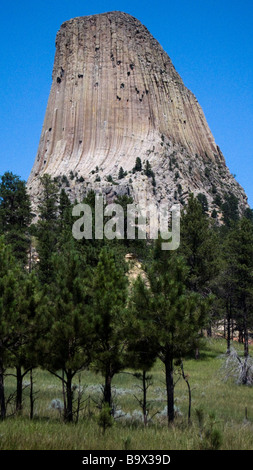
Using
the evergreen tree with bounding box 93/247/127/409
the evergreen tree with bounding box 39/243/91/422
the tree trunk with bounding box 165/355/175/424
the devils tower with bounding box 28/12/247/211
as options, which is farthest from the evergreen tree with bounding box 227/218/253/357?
the devils tower with bounding box 28/12/247/211

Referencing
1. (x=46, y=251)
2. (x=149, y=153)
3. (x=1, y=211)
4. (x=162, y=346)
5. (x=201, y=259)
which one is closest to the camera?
(x=162, y=346)

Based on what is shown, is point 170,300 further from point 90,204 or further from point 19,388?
point 90,204

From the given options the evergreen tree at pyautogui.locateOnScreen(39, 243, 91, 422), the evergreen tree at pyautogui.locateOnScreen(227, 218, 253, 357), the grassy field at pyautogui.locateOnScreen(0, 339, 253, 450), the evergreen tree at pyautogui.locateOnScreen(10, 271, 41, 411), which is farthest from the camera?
the evergreen tree at pyautogui.locateOnScreen(227, 218, 253, 357)

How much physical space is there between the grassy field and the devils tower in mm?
60079

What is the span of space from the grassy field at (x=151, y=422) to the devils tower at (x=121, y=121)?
60079 mm

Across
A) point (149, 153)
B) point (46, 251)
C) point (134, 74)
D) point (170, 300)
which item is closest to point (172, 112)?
point (134, 74)

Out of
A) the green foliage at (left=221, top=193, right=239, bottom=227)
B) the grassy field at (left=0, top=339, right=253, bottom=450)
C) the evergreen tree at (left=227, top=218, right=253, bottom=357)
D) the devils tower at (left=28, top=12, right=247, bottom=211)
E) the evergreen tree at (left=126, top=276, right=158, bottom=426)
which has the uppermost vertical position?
the devils tower at (left=28, top=12, right=247, bottom=211)

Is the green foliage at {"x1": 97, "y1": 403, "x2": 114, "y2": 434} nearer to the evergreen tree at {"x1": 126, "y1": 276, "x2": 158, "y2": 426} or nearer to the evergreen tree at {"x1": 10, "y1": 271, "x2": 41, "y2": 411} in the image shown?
the evergreen tree at {"x1": 126, "y1": 276, "x2": 158, "y2": 426}

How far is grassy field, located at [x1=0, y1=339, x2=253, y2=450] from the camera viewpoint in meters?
8.63

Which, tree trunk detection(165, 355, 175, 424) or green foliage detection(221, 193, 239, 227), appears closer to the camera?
tree trunk detection(165, 355, 175, 424)

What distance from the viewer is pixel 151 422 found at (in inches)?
581

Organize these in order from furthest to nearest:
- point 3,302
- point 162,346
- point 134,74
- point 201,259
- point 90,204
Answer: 1. point 134,74
2. point 90,204
3. point 201,259
4. point 162,346
5. point 3,302

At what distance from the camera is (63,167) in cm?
9750

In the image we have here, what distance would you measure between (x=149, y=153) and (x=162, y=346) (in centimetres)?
8372
